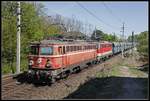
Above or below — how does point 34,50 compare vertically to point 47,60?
above

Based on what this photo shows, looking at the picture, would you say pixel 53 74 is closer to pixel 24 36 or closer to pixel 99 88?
pixel 99 88

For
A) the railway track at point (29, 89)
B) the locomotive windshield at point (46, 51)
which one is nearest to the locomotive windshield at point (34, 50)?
the locomotive windshield at point (46, 51)

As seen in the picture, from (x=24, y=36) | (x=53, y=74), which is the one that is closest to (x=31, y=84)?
(x=53, y=74)

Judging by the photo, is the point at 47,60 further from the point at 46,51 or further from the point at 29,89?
the point at 29,89

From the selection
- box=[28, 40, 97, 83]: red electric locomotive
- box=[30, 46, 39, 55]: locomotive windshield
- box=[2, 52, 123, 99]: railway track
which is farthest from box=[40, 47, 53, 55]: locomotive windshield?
box=[2, 52, 123, 99]: railway track

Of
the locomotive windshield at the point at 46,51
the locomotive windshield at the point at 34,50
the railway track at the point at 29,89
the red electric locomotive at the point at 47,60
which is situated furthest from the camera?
the locomotive windshield at the point at 34,50

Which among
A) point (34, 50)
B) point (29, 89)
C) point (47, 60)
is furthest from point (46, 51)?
point (29, 89)

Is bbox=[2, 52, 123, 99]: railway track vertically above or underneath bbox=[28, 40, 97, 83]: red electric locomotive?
underneath

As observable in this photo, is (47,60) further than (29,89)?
Yes

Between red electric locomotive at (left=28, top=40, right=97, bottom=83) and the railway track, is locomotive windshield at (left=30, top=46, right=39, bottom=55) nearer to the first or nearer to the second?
red electric locomotive at (left=28, top=40, right=97, bottom=83)

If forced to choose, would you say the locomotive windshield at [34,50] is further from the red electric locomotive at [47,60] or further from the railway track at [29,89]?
the railway track at [29,89]

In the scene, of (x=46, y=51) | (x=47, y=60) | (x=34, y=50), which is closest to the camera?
(x=47, y=60)

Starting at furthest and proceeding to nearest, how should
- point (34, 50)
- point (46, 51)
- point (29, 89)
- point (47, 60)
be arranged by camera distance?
point (34, 50)
point (46, 51)
point (47, 60)
point (29, 89)

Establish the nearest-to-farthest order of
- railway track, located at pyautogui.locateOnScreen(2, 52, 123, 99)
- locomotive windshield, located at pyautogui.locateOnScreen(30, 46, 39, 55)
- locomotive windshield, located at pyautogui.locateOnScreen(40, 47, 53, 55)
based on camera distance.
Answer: railway track, located at pyautogui.locateOnScreen(2, 52, 123, 99)
locomotive windshield, located at pyautogui.locateOnScreen(40, 47, 53, 55)
locomotive windshield, located at pyautogui.locateOnScreen(30, 46, 39, 55)
